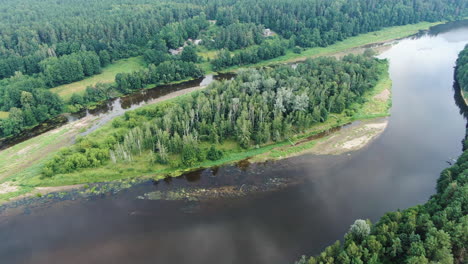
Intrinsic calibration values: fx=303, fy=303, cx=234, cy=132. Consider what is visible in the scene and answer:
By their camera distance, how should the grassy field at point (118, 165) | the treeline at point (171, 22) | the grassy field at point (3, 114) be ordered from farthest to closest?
the treeline at point (171, 22) < the grassy field at point (3, 114) < the grassy field at point (118, 165)

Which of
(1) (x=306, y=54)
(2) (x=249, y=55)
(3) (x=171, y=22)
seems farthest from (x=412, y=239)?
(3) (x=171, y=22)

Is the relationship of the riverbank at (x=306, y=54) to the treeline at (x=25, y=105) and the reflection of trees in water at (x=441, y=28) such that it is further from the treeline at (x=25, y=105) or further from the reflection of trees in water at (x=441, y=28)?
the reflection of trees in water at (x=441, y=28)

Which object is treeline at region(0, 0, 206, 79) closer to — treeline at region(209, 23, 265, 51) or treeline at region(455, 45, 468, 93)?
treeline at region(209, 23, 265, 51)

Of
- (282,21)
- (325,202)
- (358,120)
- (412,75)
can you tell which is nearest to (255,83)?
(358,120)

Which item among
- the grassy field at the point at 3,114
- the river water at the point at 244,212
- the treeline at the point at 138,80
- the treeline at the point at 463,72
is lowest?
the river water at the point at 244,212

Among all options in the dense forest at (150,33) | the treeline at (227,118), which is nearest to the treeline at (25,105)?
the dense forest at (150,33)
